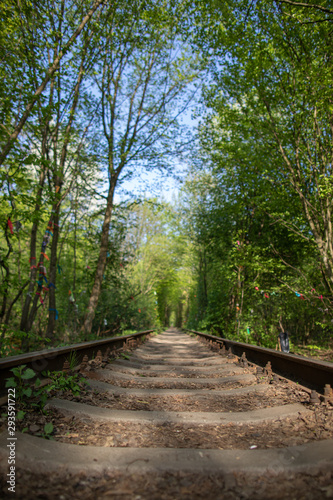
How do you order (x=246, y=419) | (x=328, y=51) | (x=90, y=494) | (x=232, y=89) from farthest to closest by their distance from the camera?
(x=232, y=89) → (x=328, y=51) → (x=246, y=419) → (x=90, y=494)

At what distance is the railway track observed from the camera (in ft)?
4.62

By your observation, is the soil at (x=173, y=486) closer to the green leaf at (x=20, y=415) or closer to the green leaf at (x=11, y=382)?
the green leaf at (x=20, y=415)

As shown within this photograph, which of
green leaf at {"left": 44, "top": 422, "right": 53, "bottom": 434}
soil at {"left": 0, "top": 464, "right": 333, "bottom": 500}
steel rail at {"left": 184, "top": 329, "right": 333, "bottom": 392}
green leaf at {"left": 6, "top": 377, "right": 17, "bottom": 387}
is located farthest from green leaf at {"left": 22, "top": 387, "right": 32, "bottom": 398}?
steel rail at {"left": 184, "top": 329, "right": 333, "bottom": 392}

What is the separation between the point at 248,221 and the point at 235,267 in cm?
244

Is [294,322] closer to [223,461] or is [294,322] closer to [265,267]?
[265,267]

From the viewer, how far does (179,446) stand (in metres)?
1.92

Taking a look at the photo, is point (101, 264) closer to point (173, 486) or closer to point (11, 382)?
point (11, 382)

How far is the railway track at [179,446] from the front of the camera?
4.62ft

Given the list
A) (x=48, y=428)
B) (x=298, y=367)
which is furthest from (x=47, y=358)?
(x=298, y=367)

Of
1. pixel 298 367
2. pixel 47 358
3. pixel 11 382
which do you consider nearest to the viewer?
pixel 11 382

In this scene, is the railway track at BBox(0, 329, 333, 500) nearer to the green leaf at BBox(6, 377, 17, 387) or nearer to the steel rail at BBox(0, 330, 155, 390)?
the green leaf at BBox(6, 377, 17, 387)

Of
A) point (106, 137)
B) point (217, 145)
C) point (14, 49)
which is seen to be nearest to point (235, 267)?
point (217, 145)

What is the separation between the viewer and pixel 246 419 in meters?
2.33

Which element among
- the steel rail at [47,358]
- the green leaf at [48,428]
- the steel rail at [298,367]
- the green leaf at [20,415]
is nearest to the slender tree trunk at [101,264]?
the steel rail at [47,358]
